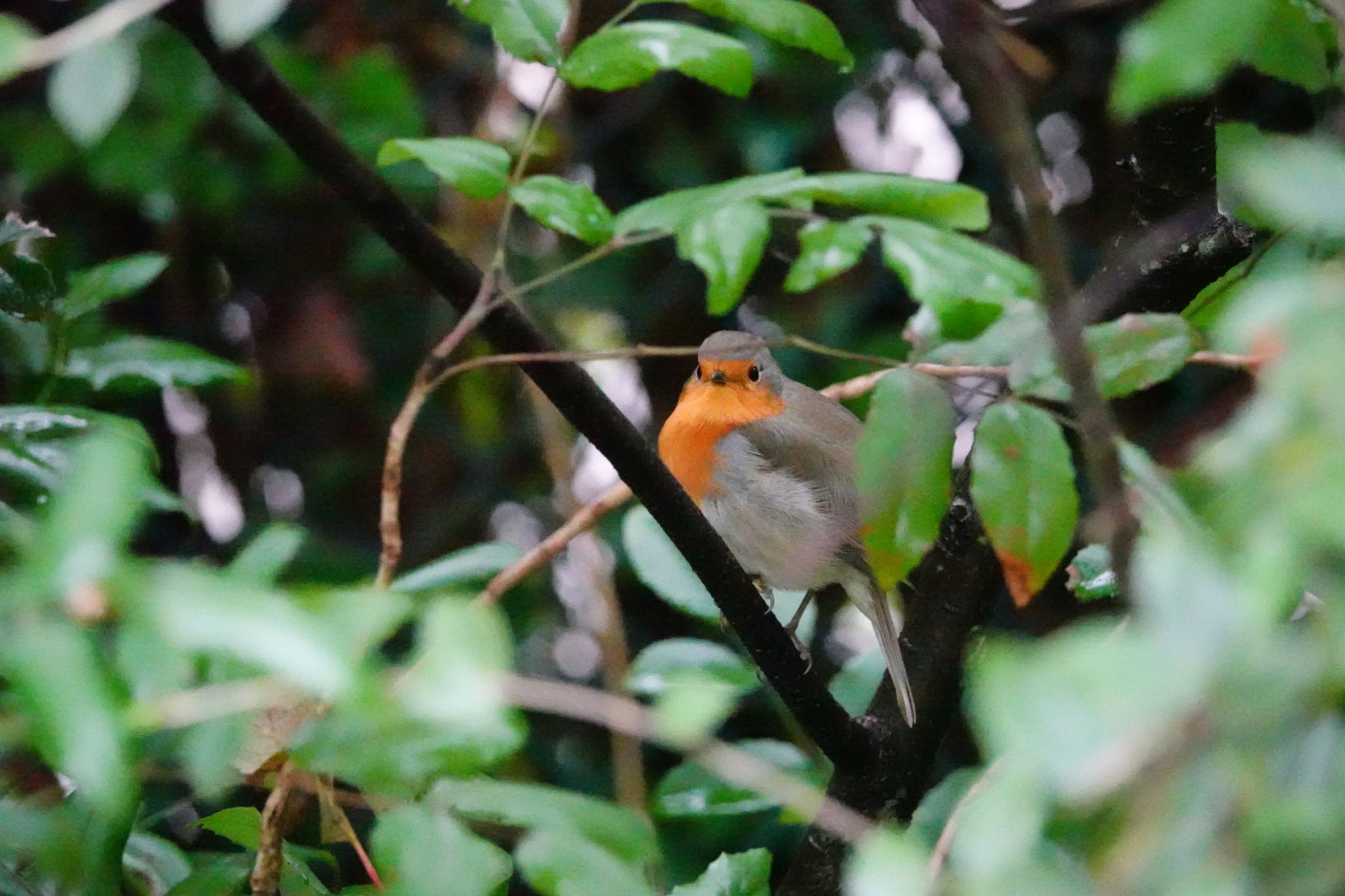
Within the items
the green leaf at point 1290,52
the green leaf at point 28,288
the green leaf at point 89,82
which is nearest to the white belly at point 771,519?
the green leaf at point 28,288

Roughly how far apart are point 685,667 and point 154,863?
63 cm

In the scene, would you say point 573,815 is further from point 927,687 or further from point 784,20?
point 927,687

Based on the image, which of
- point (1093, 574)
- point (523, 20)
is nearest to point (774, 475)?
point (1093, 574)

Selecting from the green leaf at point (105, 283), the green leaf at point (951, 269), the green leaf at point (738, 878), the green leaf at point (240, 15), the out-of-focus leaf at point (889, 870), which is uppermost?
the green leaf at point (240, 15)

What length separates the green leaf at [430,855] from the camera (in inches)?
24.0

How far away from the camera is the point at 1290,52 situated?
794 millimetres

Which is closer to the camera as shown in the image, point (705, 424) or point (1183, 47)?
point (1183, 47)

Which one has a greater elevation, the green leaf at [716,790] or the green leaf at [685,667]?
the green leaf at [685,667]

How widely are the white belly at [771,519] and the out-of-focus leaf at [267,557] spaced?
50.7 inches

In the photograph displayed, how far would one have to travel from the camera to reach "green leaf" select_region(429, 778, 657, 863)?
25.0 inches

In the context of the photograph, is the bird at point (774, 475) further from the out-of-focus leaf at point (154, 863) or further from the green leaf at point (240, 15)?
the green leaf at point (240, 15)

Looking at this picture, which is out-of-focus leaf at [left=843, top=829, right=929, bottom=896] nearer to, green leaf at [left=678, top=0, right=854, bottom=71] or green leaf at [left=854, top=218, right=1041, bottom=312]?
green leaf at [left=854, top=218, right=1041, bottom=312]

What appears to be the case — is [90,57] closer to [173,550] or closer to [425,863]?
[425,863]

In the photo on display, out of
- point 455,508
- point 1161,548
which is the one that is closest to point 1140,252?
point 1161,548
